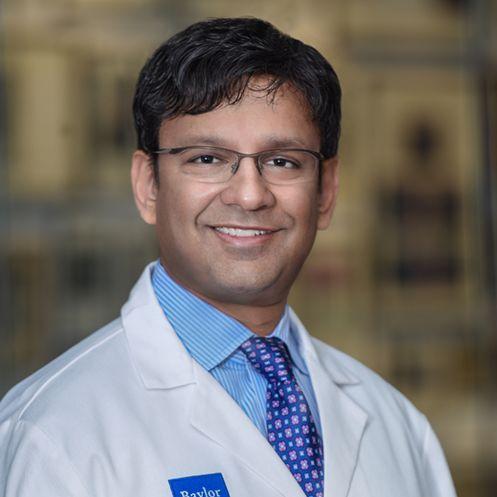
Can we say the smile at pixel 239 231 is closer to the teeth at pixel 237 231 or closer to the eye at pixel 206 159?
the teeth at pixel 237 231

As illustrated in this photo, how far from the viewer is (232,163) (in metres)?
1.89

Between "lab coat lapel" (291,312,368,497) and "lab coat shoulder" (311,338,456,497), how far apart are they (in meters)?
0.01

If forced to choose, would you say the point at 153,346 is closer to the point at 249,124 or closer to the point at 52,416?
the point at 52,416

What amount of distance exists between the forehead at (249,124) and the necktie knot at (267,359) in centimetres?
37

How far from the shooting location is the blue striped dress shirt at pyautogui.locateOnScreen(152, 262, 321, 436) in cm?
194

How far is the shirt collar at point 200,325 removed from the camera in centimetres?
194

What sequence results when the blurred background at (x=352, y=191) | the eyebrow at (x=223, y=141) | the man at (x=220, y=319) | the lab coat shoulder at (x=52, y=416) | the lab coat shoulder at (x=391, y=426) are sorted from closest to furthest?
the lab coat shoulder at (x=52, y=416) → the man at (x=220, y=319) → the eyebrow at (x=223, y=141) → the lab coat shoulder at (x=391, y=426) → the blurred background at (x=352, y=191)

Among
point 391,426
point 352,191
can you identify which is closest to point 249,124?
point 391,426

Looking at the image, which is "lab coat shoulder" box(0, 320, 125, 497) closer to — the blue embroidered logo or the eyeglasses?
the blue embroidered logo

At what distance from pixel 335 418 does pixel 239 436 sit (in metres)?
0.28

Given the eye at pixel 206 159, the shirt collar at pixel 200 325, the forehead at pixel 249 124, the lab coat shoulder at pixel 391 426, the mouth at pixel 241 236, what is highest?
the forehead at pixel 249 124

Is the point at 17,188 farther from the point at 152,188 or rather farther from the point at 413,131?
the point at 152,188

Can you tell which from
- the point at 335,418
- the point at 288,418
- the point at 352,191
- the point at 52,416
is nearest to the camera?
the point at 52,416

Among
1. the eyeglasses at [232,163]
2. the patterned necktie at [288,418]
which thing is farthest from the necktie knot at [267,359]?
the eyeglasses at [232,163]
